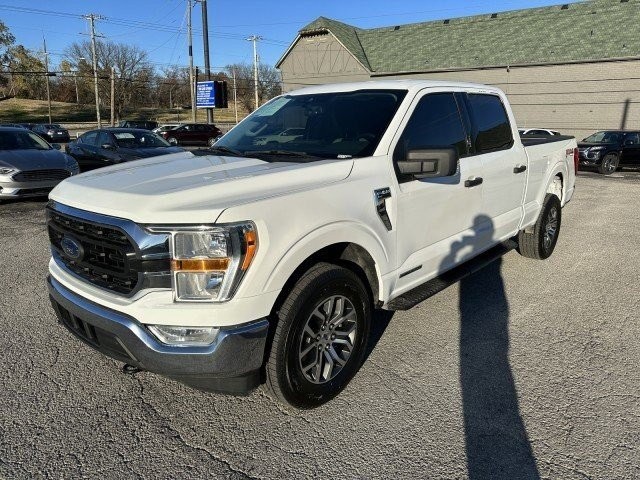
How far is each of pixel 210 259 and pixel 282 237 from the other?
38 centimetres

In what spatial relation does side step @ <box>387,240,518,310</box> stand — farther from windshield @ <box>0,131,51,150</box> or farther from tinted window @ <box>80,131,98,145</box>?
tinted window @ <box>80,131,98,145</box>

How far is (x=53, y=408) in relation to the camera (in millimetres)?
2900

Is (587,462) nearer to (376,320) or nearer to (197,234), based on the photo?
(376,320)

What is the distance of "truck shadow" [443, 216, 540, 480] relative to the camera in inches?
97.0

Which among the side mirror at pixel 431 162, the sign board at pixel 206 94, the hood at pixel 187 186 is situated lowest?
the hood at pixel 187 186

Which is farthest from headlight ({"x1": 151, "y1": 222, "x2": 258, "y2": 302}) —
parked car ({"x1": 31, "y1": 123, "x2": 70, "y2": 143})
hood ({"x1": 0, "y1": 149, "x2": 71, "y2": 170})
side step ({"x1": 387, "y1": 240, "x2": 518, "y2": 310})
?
parked car ({"x1": 31, "y1": 123, "x2": 70, "y2": 143})

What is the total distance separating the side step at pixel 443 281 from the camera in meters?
3.41

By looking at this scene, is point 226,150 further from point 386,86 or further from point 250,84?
point 250,84

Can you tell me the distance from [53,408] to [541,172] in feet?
16.5

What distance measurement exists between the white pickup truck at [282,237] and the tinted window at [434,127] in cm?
2

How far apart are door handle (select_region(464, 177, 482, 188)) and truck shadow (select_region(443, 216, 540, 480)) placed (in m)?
0.34

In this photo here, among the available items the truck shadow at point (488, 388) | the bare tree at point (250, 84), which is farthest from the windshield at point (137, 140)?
the bare tree at point (250, 84)

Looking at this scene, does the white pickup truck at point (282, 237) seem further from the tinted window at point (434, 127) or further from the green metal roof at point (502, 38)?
the green metal roof at point (502, 38)

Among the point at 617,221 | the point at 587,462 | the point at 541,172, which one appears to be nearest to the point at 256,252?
the point at 587,462
